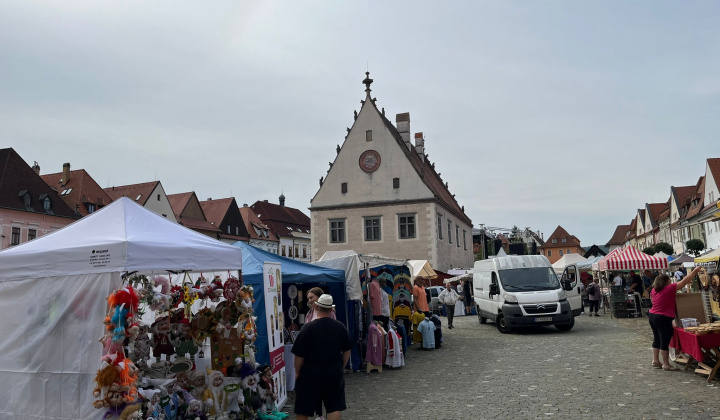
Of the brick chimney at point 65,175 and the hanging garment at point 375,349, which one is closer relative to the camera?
the hanging garment at point 375,349

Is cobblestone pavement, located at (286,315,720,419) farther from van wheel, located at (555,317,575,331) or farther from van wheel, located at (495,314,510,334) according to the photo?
van wheel, located at (495,314,510,334)

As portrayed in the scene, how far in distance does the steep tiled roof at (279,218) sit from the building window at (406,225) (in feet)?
163

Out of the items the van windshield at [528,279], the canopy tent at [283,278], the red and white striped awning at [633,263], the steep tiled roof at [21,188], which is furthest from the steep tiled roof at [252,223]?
the canopy tent at [283,278]

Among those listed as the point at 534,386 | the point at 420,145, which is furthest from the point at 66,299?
the point at 420,145

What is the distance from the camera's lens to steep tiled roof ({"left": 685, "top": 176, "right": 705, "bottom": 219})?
2299 inches

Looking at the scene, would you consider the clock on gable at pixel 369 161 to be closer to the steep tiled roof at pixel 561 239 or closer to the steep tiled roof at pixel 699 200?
the steep tiled roof at pixel 699 200

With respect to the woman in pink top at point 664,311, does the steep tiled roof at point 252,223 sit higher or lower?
higher

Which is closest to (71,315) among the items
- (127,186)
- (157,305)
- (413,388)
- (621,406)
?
(157,305)

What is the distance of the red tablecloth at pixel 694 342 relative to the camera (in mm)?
9102

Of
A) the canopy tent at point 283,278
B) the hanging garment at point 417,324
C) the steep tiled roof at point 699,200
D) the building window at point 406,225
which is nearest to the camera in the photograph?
the canopy tent at point 283,278

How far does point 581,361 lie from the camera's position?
461 inches

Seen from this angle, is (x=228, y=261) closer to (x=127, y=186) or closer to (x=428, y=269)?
(x=428, y=269)

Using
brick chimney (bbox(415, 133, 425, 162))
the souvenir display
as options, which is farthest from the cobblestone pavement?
brick chimney (bbox(415, 133, 425, 162))

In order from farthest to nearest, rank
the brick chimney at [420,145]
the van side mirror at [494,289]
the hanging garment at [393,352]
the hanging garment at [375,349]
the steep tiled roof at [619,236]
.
Answer: the steep tiled roof at [619,236], the brick chimney at [420,145], the van side mirror at [494,289], the hanging garment at [393,352], the hanging garment at [375,349]
